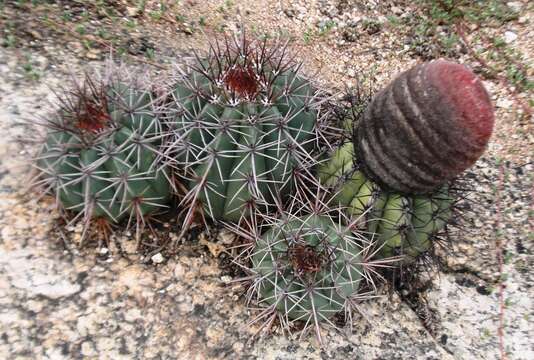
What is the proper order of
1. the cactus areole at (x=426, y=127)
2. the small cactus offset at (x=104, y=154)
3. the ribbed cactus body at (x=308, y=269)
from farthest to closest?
the small cactus offset at (x=104, y=154) < the ribbed cactus body at (x=308, y=269) < the cactus areole at (x=426, y=127)

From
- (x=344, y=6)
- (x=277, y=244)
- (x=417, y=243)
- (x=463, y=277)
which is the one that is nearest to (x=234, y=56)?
(x=277, y=244)

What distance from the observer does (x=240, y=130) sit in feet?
7.21

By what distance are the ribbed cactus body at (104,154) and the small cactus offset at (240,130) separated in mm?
Answer: 117

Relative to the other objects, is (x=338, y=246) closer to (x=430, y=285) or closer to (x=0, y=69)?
(x=430, y=285)

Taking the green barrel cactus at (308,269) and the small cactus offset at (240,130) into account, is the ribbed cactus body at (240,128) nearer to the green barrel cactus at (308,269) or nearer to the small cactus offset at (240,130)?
the small cactus offset at (240,130)

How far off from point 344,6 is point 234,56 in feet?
5.89

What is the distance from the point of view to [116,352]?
2.16m

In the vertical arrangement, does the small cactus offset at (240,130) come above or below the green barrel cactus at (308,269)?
above

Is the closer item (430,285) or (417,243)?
(417,243)

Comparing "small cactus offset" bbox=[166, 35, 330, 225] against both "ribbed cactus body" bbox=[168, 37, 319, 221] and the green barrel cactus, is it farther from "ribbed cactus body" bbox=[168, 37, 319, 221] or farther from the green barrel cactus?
the green barrel cactus

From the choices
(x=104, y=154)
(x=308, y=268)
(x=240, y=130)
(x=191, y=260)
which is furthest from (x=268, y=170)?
(x=104, y=154)

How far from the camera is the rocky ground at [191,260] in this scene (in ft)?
7.32

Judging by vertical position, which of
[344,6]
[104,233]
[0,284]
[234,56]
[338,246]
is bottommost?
[0,284]

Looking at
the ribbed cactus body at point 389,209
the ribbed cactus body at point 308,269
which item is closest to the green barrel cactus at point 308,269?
the ribbed cactus body at point 308,269
